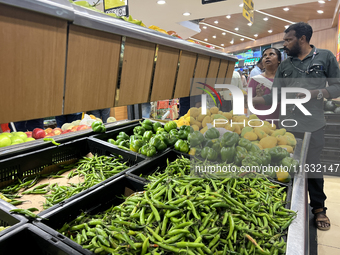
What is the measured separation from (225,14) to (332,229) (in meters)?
6.99

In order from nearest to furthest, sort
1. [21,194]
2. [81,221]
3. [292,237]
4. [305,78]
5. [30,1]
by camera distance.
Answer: [30,1], [292,237], [81,221], [21,194], [305,78]

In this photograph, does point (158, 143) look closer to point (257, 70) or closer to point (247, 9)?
point (257, 70)

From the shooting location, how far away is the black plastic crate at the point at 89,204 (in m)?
1.27

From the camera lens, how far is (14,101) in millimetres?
1099

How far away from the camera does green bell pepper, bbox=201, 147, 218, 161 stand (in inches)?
86.3

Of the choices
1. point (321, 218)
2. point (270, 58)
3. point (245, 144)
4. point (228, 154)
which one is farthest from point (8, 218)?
point (270, 58)

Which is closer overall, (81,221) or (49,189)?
(81,221)

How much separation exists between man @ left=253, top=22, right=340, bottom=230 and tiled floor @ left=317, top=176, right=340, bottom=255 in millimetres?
109

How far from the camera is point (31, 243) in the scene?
4.13 ft

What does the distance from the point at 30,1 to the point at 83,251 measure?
1171 mm

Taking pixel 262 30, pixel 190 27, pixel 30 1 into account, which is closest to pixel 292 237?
pixel 30 1

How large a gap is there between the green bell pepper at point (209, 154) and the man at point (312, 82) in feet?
5.00

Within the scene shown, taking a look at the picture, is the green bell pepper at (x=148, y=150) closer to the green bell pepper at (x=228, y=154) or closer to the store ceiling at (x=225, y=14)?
the green bell pepper at (x=228, y=154)

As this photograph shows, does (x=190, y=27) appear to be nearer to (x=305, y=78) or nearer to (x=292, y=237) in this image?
(x=305, y=78)
